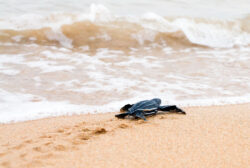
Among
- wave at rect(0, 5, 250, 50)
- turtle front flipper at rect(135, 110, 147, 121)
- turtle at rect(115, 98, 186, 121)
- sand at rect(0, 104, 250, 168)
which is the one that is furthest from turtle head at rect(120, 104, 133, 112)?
wave at rect(0, 5, 250, 50)

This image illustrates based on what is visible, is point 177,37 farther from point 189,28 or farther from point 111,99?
point 111,99

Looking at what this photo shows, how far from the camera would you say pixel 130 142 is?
89.0 inches

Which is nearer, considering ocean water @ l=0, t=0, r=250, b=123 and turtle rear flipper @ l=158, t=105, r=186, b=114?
turtle rear flipper @ l=158, t=105, r=186, b=114

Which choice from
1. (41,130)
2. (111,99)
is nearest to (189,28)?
(111,99)

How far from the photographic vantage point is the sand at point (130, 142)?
6.37 feet

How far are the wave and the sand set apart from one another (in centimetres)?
405

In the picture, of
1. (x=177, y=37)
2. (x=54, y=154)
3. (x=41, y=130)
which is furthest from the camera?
(x=177, y=37)

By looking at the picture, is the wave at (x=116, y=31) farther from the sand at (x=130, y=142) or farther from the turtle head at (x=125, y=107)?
the sand at (x=130, y=142)

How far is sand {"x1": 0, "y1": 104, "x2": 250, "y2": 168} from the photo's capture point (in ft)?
6.37

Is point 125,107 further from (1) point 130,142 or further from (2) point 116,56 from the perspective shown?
(2) point 116,56

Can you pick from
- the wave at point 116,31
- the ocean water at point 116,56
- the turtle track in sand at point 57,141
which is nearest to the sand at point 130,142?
the turtle track in sand at point 57,141

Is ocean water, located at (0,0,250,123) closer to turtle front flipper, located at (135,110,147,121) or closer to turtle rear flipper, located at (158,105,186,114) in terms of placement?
turtle rear flipper, located at (158,105,186,114)

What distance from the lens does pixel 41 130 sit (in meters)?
2.62

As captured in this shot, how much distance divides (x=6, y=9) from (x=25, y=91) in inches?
207
